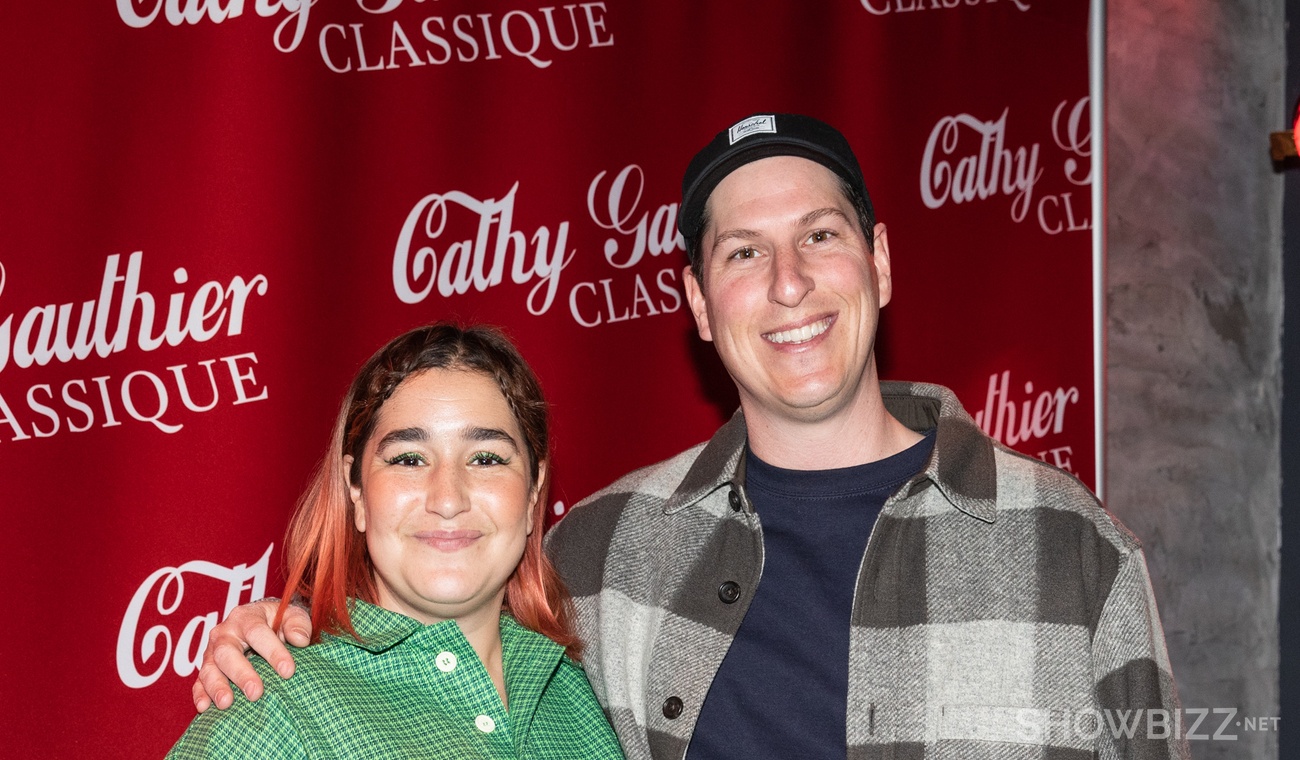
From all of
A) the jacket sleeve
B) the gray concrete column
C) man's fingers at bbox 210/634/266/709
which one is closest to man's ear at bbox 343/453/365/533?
man's fingers at bbox 210/634/266/709

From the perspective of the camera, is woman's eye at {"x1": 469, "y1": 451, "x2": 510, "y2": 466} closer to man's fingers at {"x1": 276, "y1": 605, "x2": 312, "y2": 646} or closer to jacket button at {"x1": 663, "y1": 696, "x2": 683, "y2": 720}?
man's fingers at {"x1": 276, "y1": 605, "x2": 312, "y2": 646}

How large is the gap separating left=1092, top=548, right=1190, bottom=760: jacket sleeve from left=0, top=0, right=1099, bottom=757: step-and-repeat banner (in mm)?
1477

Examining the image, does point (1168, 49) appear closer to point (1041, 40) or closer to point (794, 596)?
point (1041, 40)

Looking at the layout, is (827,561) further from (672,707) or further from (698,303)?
(698,303)

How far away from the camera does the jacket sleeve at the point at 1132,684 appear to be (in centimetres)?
195

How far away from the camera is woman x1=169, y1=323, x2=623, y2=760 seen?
5.93 feet

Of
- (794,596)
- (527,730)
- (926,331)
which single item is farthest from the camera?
(926,331)

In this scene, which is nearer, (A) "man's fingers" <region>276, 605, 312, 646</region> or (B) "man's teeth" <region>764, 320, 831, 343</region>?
(A) "man's fingers" <region>276, 605, 312, 646</region>

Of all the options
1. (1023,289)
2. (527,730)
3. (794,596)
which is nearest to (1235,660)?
(1023,289)

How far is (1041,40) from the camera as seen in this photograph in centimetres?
384

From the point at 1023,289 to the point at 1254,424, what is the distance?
85cm

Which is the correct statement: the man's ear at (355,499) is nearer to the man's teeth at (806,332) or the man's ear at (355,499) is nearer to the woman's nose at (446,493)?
the woman's nose at (446,493)

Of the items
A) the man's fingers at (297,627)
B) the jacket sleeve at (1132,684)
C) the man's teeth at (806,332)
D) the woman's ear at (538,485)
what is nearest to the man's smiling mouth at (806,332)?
the man's teeth at (806,332)

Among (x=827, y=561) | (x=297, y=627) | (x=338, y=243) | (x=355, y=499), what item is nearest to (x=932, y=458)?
(x=827, y=561)
